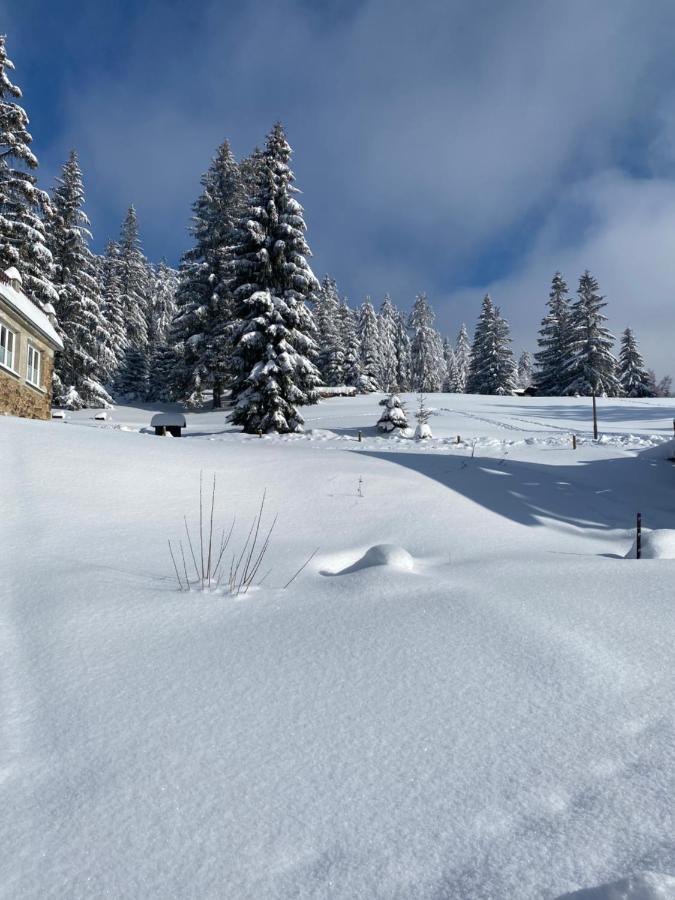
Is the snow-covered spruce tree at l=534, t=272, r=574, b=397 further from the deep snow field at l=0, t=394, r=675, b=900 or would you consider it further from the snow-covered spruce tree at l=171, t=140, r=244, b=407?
the deep snow field at l=0, t=394, r=675, b=900

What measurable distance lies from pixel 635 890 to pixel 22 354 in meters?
17.1

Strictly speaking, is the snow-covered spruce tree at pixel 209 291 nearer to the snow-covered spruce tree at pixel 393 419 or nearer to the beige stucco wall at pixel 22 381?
the snow-covered spruce tree at pixel 393 419

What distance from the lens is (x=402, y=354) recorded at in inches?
2825

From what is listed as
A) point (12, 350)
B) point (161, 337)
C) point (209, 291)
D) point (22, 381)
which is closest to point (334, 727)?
point (12, 350)

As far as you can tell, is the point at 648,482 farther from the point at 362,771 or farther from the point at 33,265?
the point at 33,265

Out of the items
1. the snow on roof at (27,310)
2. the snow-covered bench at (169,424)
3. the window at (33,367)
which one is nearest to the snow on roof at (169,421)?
the snow-covered bench at (169,424)

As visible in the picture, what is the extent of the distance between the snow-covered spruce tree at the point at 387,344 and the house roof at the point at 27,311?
47944mm

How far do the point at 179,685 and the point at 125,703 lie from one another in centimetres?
24

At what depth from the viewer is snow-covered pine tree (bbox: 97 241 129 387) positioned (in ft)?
99.3

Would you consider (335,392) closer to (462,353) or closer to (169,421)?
(169,421)

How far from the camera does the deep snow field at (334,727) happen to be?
1.39 m

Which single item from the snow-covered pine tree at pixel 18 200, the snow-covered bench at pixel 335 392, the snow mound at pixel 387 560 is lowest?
the snow mound at pixel 387 560

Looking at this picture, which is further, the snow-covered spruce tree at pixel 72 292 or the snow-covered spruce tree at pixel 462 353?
the snow-covered spruce tree at pixel 462 353

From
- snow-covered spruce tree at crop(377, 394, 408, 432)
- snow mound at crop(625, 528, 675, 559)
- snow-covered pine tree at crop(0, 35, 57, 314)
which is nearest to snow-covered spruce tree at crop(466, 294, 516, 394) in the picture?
snow-covered spruce tree at crop(377, 394, 408, 432)
